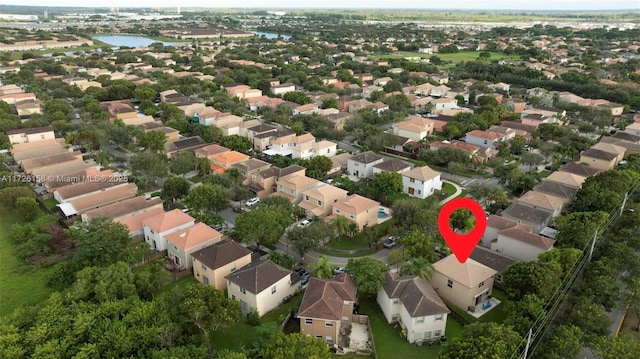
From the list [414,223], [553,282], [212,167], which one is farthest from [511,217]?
[212,167]

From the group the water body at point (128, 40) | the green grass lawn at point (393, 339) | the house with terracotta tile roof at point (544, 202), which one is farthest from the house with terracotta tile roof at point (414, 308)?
the water body at point (128, 40)

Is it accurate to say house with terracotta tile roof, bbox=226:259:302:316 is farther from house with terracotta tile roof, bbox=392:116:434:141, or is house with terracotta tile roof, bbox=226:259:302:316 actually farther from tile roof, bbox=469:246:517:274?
house with terracotta tile roof, bbox=392:116:434:141

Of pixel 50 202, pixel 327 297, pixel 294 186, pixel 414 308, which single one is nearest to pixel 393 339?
pixel 414 308

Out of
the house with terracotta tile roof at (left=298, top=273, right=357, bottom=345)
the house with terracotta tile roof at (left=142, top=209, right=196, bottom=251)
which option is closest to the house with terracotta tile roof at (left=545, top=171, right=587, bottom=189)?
the house with terracotta tile roof at (left=298, top=273, right=357, bottom=345)

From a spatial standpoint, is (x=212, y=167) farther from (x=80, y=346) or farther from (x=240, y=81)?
(x=240, y=81)

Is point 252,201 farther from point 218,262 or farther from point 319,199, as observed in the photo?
point 218,262

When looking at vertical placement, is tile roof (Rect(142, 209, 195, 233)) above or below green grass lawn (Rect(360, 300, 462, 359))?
above
